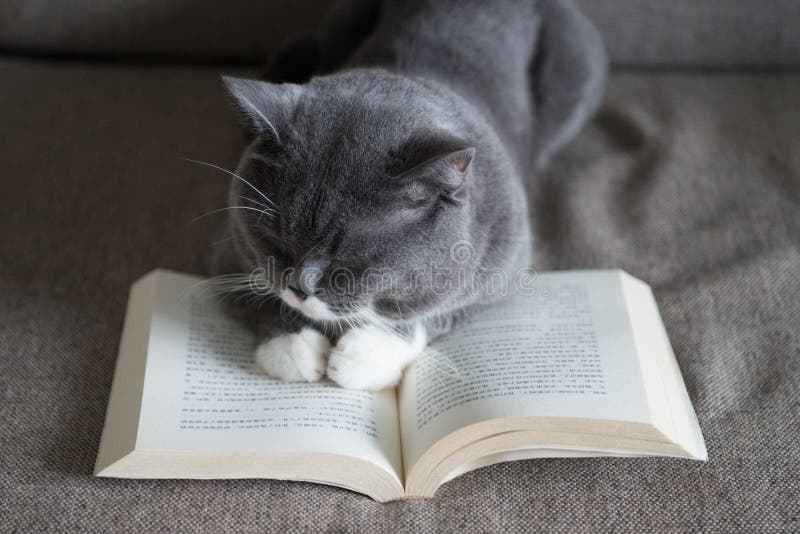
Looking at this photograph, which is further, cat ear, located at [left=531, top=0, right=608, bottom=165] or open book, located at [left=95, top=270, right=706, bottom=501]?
cat ear, located at [left=531, top=0, right=608, bottom=165]

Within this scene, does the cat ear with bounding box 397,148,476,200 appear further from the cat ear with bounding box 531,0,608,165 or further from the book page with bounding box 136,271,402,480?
the cat ear with bounding box 531,0,608,165

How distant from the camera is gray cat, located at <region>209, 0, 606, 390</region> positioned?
95cm

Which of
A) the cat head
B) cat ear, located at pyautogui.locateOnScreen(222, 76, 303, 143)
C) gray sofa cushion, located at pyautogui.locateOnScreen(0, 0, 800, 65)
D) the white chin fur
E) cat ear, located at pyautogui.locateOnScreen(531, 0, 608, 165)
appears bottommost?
the white chin fur

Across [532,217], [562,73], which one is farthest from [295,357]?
[562,73]

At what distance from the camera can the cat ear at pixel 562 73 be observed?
1624 millimetres

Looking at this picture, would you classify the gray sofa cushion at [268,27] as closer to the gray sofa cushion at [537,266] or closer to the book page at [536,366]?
the gray sofa cushion at [537,266]

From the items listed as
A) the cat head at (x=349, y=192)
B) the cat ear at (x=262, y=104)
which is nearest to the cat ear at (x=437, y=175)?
the cat head at (x=349, y=192)

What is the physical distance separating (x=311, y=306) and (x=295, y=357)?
125 millimetres

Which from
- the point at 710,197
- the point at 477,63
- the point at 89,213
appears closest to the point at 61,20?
the point at 89,213

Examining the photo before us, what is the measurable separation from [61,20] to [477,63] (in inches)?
43.4

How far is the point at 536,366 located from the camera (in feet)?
3.61

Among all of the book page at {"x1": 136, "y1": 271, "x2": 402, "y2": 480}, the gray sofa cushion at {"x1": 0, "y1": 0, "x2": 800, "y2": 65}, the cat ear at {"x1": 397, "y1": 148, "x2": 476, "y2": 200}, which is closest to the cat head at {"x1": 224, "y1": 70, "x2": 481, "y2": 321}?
the cat ear at {"x1": 397, "y1": 148, "x2": 476, "y2": 200}

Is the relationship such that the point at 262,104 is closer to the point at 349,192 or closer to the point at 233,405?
the point at 349,192

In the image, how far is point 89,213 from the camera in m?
1.47
